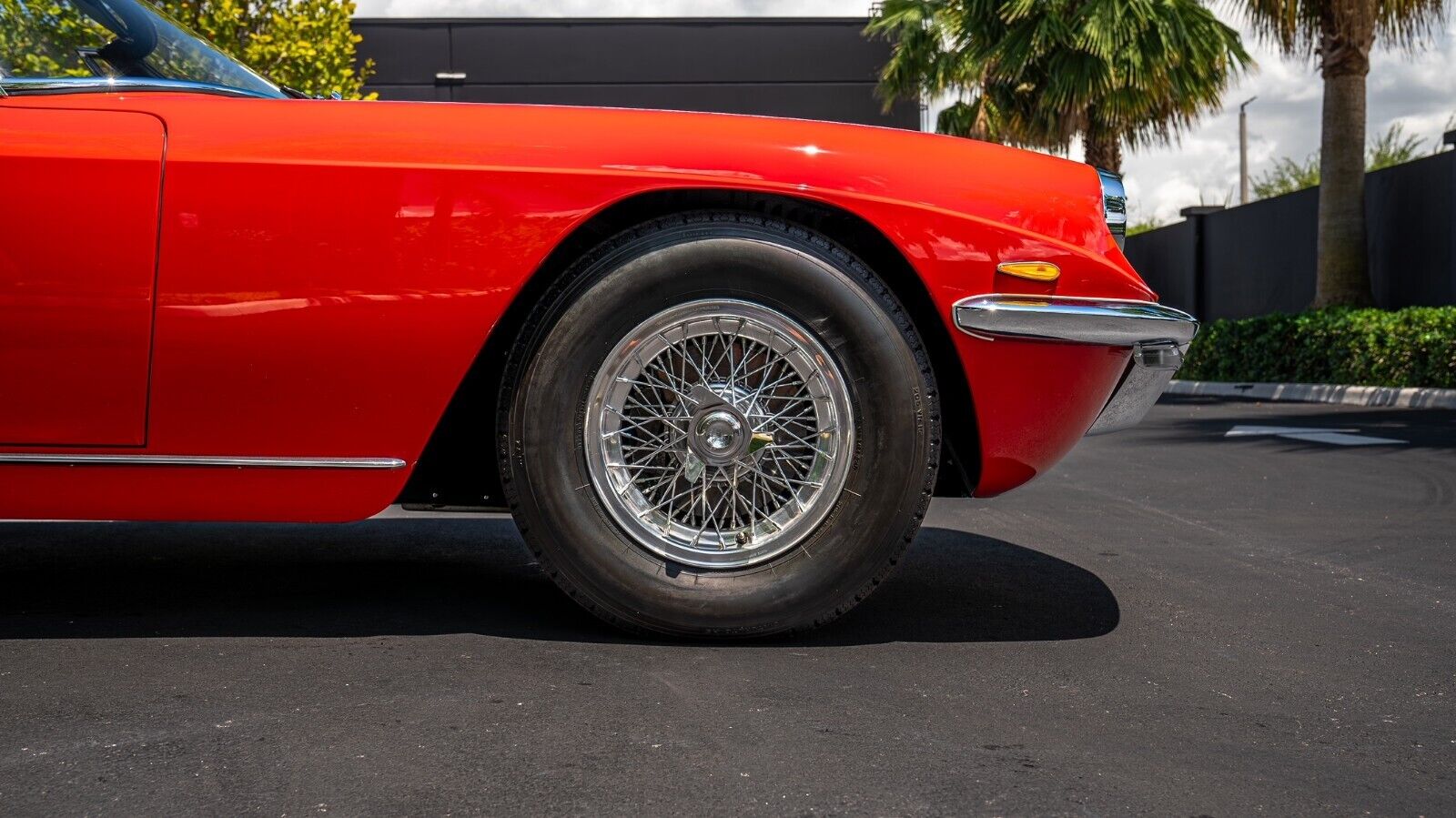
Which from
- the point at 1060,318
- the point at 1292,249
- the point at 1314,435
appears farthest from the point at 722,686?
the point at 1292,249

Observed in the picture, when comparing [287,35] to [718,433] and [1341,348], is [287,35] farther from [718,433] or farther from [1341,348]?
[718,433]

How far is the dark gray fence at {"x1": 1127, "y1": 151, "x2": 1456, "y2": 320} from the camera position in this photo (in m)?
15.2

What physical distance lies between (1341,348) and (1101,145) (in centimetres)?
660

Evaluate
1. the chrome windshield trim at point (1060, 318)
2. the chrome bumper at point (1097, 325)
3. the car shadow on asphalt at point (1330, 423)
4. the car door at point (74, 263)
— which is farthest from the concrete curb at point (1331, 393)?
the car door at point (74, 263)

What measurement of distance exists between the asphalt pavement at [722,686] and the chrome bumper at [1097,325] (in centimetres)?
62

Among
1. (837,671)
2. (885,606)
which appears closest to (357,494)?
(837,671)

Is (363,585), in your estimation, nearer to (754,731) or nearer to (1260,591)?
(754,731)

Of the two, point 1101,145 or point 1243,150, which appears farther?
point 1243,150

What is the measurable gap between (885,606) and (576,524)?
2.85ft

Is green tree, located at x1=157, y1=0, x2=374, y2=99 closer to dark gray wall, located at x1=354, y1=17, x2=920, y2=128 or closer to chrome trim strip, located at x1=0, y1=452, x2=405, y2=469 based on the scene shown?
dark gray wall, located at x1=354, y1=17, x2=920, y2=128

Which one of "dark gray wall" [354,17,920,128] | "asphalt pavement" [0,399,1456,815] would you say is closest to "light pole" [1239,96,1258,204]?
"dark gray wall" [354,17,920,128]

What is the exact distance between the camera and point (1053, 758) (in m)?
2.11

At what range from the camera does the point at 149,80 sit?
9.81 ft

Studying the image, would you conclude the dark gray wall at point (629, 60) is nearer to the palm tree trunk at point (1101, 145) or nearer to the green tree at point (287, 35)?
the palm tree trunk at point (1101, 145)
